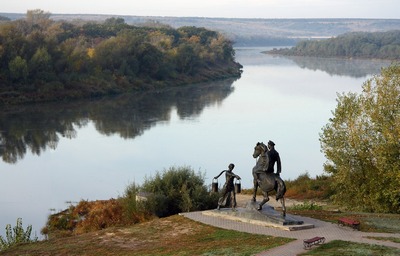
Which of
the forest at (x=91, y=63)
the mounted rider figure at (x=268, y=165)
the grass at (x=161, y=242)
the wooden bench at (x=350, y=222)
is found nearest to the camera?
the grass at (x=161, y=242)

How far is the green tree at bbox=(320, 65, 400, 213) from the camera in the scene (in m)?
19.2

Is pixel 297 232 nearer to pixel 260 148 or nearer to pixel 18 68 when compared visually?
pixel 260 148

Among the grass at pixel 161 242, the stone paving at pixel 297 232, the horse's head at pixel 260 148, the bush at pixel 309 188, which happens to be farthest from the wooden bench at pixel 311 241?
the bush at pixel 309 188

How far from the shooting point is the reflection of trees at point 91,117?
36406 mm

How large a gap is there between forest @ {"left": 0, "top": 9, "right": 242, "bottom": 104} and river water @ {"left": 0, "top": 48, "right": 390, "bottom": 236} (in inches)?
123

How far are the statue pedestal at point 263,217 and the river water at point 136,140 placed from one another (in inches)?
219

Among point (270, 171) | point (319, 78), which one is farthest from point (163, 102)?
point (270, 171)

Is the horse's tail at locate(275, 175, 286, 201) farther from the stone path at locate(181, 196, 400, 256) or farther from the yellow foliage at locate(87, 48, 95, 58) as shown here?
the yellow foliage at locate(87, 48, 95, 58)

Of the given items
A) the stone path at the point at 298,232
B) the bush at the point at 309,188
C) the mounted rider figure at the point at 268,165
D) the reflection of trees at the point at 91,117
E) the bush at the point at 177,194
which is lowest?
the reflection of trees at the point at 91,117

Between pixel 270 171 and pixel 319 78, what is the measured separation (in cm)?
6733

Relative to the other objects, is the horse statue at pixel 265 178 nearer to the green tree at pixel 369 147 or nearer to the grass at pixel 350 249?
the grass at pixel 350 249

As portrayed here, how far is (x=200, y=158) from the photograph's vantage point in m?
31.8

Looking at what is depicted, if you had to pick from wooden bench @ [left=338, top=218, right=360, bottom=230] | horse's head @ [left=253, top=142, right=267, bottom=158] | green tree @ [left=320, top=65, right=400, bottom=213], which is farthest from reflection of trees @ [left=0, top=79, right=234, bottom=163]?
wooden bench @ [left=338, top=218, right=360, bottom=230]

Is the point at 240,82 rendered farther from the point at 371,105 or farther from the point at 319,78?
the point at 371,105
